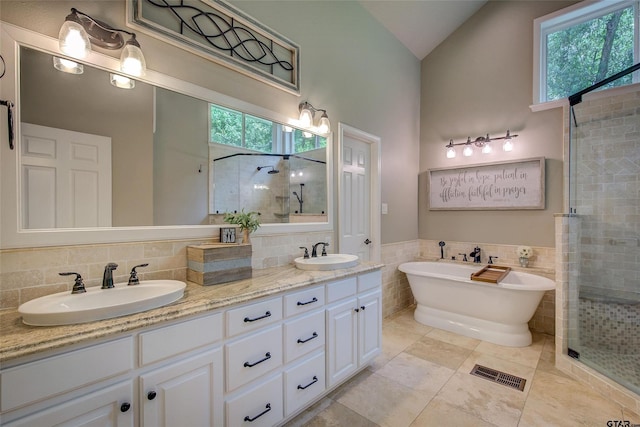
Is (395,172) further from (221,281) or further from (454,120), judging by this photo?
(221,281)

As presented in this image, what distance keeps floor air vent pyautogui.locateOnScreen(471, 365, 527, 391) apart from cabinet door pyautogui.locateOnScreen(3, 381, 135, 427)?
2396 mm

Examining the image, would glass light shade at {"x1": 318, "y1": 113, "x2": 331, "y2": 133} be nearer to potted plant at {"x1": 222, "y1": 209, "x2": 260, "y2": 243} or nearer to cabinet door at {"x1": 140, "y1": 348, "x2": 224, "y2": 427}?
potted plant at {"x1": 222, "y1": 209, "x2": 260, "y2": 243}

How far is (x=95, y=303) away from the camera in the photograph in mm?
1287

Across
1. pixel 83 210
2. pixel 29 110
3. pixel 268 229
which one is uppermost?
pixel 29 110

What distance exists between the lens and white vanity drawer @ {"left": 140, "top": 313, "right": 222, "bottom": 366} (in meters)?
1.12

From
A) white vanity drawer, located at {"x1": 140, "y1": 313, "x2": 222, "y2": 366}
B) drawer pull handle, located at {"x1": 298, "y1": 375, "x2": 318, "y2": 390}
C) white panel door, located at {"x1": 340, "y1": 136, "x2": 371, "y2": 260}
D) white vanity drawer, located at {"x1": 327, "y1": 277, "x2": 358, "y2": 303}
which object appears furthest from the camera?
white panel door, located at {"x1": 340, "y1": 136, "x2": 371, "y2": 260}

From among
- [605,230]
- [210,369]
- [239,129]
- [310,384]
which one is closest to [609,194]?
[605,230]

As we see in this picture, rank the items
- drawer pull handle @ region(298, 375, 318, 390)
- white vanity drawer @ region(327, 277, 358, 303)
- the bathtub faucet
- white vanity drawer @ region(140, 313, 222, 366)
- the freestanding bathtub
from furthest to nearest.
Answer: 1. the bathtub faucet
2. the freestanding bathtub
3. white vanity drawer @ region(327, 277, 358, 303)
4. drawer pull handle @ region(298, 375, 318, 390)
5. white vanity drawer @ region(140, 313, 222, 366)

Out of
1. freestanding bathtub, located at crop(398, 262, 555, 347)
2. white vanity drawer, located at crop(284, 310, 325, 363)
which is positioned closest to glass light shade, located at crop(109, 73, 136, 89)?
white vanity drawer, located at crop(284, 310, 325, 363)

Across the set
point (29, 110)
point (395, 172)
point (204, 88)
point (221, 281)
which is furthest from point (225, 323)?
point (395, 172)

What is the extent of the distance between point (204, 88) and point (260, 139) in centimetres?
52

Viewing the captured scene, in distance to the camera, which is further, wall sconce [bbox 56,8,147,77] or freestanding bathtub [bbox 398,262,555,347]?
freestanding bathtub [bbox 398,262,555,347]

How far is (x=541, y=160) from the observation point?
10.1ft

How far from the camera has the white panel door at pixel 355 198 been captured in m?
2.93
